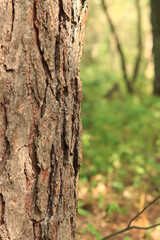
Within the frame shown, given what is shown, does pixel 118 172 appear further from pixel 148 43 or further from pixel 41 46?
pixel 148 43

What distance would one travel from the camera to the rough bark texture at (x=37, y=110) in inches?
41.4

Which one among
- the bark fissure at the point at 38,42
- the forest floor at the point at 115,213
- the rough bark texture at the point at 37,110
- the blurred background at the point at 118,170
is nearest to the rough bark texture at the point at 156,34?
the blurred background at the point at 118,170

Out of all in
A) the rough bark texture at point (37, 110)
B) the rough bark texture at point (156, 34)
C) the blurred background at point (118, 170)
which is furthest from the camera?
the rough bark texture at point (156, 34)

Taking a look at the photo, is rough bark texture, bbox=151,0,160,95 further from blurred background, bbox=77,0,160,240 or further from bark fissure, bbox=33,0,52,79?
bark fissure, bbox=33,0,52,79

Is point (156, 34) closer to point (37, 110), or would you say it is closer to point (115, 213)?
point (115, 213)

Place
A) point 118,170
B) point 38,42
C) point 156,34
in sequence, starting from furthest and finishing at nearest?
point 156,34, point 118,170, point 38,42

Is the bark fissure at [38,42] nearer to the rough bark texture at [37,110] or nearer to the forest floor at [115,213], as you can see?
the rough bark texture at [37,110]

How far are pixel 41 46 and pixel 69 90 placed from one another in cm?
25

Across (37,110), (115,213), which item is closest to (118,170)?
(115,213)

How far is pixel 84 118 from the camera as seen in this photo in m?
4.36

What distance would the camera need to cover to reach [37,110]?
3.74ft

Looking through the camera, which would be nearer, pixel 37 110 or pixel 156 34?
pixel 37 110

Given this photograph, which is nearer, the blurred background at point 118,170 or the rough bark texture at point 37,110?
the rough bark texture at point 37,110

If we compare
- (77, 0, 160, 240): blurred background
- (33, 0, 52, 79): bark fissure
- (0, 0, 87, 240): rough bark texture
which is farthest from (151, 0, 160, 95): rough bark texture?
(33, 0, 52, 79): bark fissure
